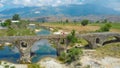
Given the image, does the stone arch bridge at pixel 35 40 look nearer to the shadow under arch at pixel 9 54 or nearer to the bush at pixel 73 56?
the shadow under arch at pixel 9 54

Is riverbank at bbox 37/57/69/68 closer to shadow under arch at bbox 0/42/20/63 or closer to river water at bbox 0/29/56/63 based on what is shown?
river water at bbox 0/29/56/63

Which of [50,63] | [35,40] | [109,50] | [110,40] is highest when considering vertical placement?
[35,40]

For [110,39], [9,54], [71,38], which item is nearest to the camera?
[71,38]

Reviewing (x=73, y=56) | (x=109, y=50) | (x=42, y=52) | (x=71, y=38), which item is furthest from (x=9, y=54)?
(x=109, y=50)

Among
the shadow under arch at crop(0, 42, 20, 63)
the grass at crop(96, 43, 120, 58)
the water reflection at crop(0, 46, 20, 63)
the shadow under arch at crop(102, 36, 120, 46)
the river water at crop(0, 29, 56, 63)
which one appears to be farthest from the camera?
the shadow under arch at crop(102, 36, 120, 46)

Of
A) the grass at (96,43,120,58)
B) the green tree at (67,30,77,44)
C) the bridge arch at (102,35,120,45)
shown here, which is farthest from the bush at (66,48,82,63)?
the bridge arch at (102,35,120,45)

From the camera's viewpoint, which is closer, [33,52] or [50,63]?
[50,63]

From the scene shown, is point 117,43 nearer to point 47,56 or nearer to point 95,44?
point 95,44

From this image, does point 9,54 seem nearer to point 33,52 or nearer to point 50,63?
point 33,52

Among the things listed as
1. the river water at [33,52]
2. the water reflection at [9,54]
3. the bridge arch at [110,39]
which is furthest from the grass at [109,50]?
the water reflection at [9,54]
